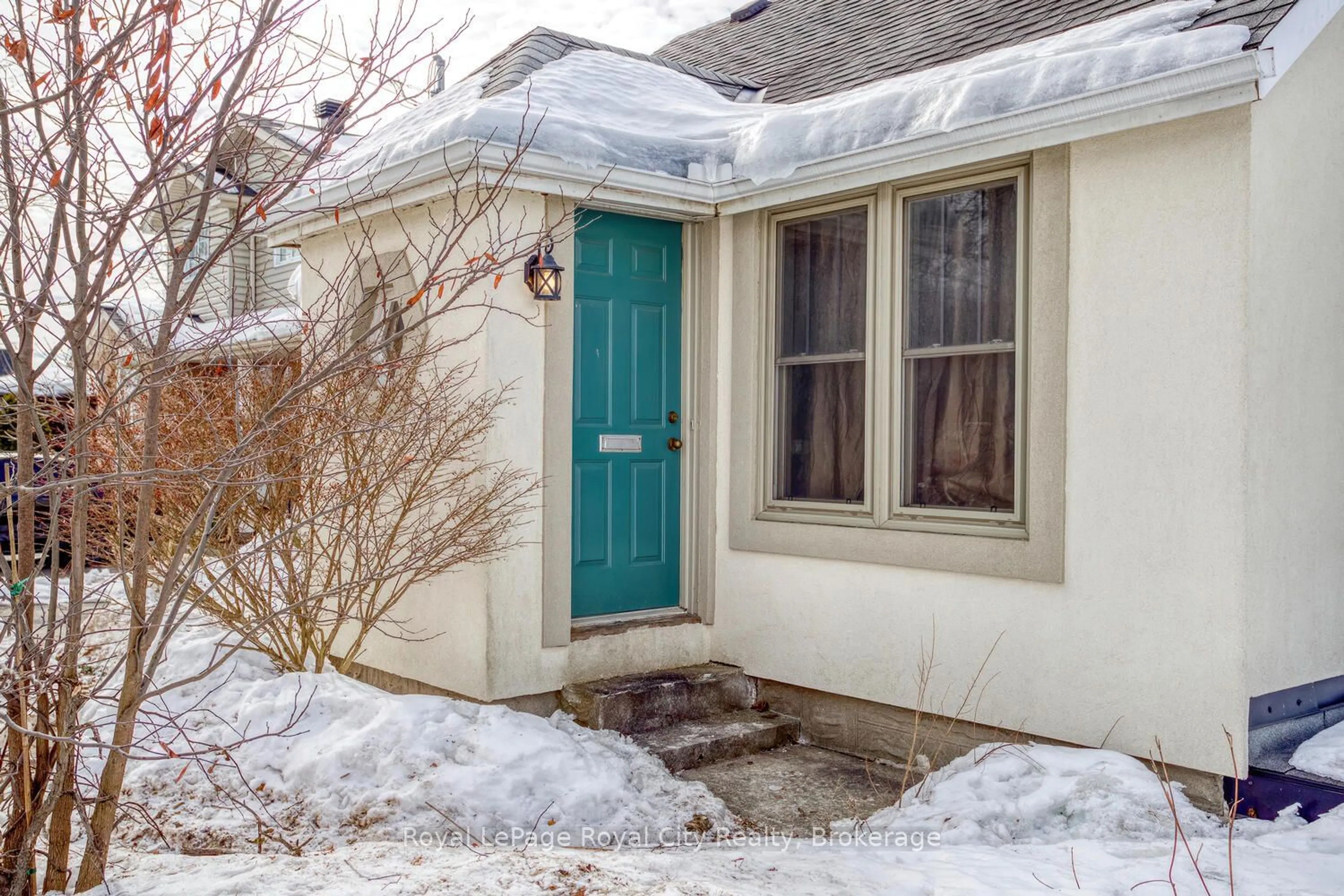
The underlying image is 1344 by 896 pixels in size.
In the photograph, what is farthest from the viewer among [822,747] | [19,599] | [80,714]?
[822,747]

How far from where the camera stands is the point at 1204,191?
450 centimetres

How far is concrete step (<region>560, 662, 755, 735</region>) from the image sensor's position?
5613 mm

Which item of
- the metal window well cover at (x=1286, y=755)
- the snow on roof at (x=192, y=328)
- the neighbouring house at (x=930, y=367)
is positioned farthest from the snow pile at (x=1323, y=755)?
the snow on roof at (x=192, y=328)

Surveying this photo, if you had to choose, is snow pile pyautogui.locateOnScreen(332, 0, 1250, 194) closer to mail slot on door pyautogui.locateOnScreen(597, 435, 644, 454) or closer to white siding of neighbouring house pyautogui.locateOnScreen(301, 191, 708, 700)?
white siding of neighbouring house pyautogui.locateOnScreen(301, 191, 708, 700)

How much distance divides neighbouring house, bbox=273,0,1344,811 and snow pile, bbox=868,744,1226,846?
26 cm

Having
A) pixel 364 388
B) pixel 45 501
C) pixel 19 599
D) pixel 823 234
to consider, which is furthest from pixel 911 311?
pixel 45 501

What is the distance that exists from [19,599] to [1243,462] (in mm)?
4332

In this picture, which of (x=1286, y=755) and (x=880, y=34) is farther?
(x=880, y=34)

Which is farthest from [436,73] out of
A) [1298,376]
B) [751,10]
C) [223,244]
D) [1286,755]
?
[751,10]

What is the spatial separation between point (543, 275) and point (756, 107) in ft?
6.92

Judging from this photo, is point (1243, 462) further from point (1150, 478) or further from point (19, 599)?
point (19, 599)

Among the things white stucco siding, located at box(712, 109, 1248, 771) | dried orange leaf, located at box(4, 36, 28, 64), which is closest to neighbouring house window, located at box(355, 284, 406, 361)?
dried orange leaf, located at box(4, 36, 28, 64)

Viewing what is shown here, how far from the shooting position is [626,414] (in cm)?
627

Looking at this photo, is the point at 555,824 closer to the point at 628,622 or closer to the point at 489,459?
the point at 628,622
